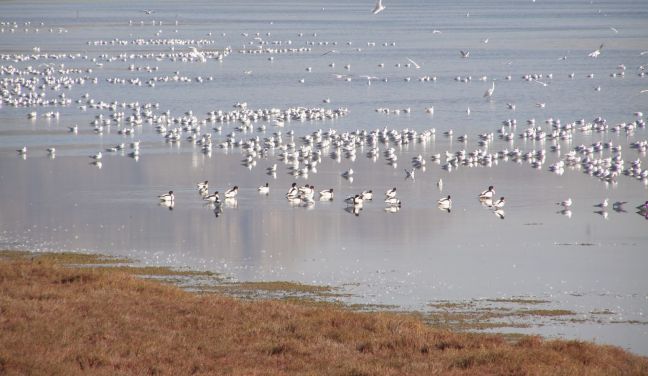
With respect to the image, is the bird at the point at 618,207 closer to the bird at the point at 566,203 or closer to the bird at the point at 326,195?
the bird at the point at 566,203

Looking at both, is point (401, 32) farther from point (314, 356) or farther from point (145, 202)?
point (314, 356)

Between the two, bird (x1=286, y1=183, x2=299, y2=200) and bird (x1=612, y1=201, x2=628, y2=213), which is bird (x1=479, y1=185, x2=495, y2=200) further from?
bird (x1=286, y1=183, x2=299, y2=200)

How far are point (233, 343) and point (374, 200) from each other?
20699 millimetres

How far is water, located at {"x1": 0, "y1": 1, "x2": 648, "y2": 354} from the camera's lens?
81.6ft

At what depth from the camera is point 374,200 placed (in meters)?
35.7

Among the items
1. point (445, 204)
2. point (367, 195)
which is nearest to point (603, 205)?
point (445, 204)

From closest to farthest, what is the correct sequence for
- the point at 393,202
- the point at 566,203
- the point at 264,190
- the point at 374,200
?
the point at 566,203 < the point at 393,202 < the point at 374,200 < the point at 264,190

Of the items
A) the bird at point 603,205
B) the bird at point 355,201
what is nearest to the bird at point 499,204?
the bird at point 603,205

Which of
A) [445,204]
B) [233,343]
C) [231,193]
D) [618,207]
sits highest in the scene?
[231,193]

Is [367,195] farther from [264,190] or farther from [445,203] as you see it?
[264,190]

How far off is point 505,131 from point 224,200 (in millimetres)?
20319

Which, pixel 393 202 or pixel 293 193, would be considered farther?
pixel 293 193

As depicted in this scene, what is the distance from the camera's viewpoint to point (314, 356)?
14688mm

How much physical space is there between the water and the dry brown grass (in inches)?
184
